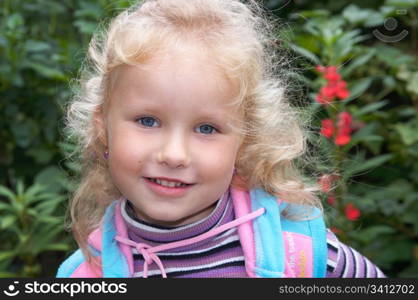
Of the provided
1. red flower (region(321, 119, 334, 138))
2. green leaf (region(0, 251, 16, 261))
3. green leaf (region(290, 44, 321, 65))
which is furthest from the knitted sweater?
green leaf (region(0, 251, 16, 261))

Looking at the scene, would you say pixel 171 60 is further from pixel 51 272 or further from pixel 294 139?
pixel 51 272

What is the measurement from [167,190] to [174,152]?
0.09m

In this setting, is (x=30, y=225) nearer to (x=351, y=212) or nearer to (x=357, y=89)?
(x=351, y=212)

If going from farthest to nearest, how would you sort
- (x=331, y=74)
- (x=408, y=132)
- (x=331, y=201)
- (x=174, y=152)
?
(x=408, y=132), (x=331, y=201), (x=331, y=74), (x=174, y=152)

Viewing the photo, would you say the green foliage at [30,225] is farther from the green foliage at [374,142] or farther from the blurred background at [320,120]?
the green foliage at [374,142]

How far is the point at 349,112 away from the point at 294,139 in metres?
0.91

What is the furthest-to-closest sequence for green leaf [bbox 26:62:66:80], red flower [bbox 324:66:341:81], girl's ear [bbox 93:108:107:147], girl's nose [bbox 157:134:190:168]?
1. green leaf [bbox 26:62:66:80]
2. red flower [bbox 324:66:341:81]
3. girl's ear [bbox 93:108:107:147]
4. girl's nose [bbox 157:134:190:168]

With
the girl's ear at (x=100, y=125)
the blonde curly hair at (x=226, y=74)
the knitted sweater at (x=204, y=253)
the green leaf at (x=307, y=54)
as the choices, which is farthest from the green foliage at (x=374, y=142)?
the girl's ear at (x=100, y=125)

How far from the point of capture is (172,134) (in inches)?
55.6

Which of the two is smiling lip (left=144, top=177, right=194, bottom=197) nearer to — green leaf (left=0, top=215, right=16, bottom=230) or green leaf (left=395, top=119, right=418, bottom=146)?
green leaf (left=0, top=215, right=16, bottom=230)

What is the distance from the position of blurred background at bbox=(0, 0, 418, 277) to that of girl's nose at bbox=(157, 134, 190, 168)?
34.6 inches

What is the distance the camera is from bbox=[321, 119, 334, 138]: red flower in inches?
92.8

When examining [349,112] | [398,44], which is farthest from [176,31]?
[398,44]

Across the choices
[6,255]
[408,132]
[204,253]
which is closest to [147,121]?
[204,253]
